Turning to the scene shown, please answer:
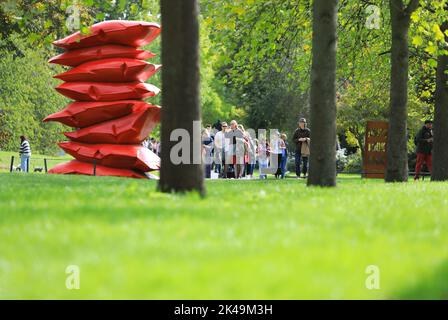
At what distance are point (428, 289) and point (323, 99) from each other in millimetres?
10641

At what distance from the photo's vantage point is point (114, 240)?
6.67m

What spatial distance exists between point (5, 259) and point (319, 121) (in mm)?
10385

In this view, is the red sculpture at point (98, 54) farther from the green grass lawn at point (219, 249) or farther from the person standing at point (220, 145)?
the green grass lawn at point (219, 249)

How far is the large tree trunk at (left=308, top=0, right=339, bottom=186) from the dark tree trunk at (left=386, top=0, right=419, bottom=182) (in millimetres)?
5370

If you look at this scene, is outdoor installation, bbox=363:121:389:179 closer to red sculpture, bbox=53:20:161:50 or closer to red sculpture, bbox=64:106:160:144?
red sculpture, bbox=64:106:160:144

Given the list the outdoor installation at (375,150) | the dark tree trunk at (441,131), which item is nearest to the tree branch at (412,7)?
the dark tree trunk at (441,131)

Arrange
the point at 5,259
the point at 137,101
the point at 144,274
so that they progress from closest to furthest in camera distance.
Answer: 1. the point at 144,274
2. the point at 5,259
3. the point at 137,101

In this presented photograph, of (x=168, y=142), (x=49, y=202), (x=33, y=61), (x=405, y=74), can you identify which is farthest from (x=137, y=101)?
(x=33, y=61)

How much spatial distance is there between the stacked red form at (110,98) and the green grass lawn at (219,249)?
40.7ft

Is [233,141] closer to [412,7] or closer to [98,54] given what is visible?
[98,54]

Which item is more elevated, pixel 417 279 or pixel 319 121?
pixel 319 121

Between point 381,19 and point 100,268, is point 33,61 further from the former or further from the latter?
point 100,268

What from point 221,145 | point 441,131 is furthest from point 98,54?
point 441,131

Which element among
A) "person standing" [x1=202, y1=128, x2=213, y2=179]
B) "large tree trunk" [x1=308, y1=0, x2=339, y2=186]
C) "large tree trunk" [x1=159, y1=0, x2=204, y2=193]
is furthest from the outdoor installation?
"large tree trunk" [x1=159, y1=0, x2=204, y2=193]
